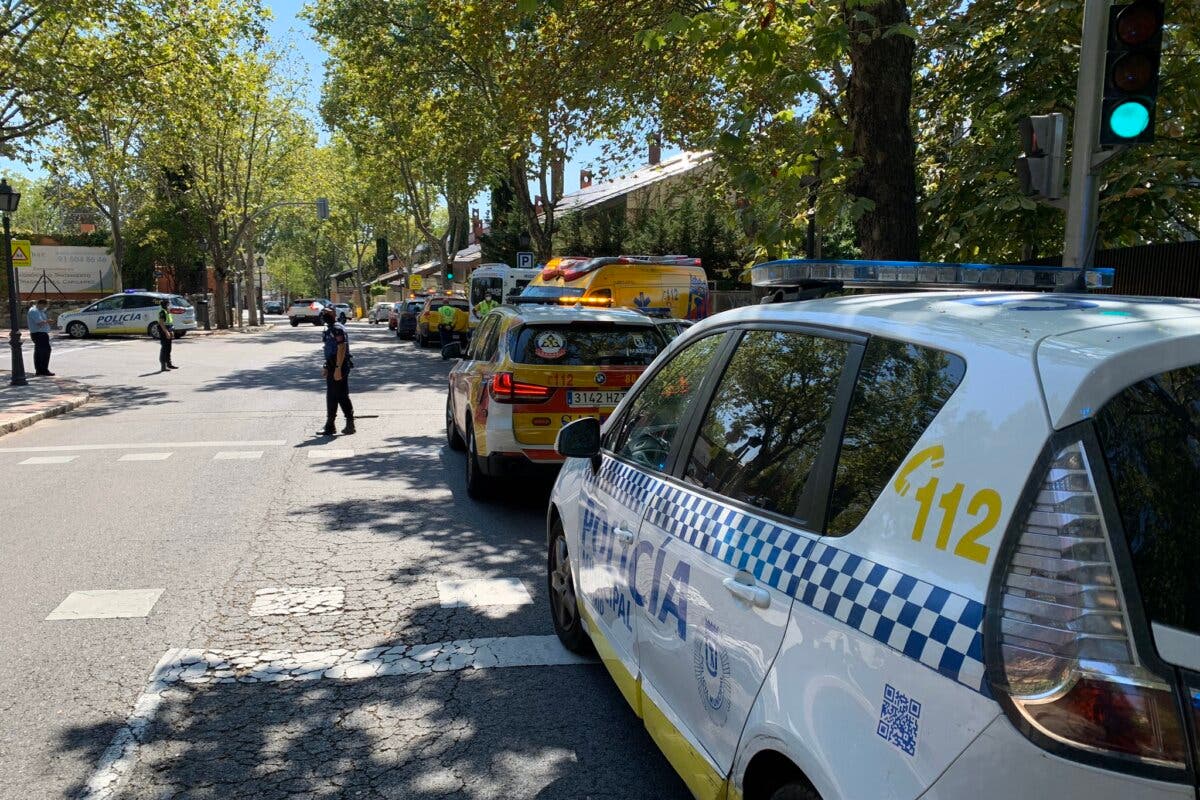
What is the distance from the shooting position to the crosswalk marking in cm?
1057

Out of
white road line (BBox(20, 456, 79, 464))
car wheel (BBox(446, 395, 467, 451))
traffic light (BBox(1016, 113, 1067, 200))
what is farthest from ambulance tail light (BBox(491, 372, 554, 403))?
white road line (BBox(20, 456, 79, 464))

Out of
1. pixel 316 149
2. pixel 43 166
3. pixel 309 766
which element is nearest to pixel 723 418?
pixel 309 766

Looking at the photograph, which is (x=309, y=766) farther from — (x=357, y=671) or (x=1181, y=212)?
(x=1181, y=212)

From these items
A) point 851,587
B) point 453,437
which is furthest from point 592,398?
point 851,587

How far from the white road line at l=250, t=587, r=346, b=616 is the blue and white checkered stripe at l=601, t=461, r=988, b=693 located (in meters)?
3.17

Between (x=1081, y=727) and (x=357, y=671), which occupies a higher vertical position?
(x=1081, y=727)

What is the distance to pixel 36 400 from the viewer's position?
623 inches

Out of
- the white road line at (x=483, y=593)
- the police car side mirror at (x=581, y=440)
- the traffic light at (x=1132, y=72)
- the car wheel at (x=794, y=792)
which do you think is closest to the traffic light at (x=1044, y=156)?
the traffic light at (x=1132, y=72)

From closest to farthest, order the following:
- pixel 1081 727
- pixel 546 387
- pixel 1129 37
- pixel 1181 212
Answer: pixel 1081 727 < pixel 1129 37 < pixel 546 387 < pixel 1181 212

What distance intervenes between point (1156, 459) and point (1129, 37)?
5.25m

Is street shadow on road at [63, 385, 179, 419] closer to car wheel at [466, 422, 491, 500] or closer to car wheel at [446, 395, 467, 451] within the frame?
car wheel at [446, 395, 467, 451]

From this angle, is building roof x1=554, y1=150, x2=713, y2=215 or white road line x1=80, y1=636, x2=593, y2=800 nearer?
white road line x1=80, y1=636, x2=593, y2=800

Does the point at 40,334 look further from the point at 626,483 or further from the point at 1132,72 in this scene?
the point at 1132,72

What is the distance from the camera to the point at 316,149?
5516 centimetres
